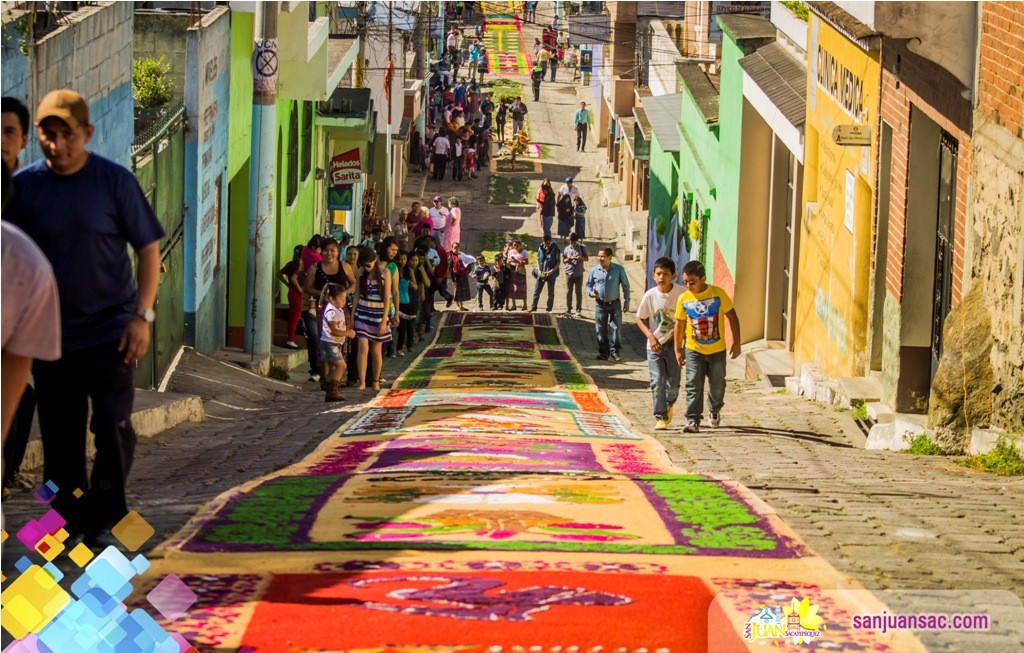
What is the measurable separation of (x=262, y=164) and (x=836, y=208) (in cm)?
633

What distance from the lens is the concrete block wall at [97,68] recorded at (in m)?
10.3

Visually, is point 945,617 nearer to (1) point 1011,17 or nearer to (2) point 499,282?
(1) point 1011,17

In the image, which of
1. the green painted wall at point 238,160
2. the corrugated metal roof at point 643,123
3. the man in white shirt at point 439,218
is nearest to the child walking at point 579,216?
the corrugated metal roof at point 643,123

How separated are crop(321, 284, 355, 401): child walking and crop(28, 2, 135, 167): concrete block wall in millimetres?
2310

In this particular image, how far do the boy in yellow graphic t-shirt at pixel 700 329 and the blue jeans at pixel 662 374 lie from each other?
Result: 12.5 inches

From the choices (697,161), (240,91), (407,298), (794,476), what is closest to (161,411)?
(794,476)

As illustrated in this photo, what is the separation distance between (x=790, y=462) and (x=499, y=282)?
19832mm

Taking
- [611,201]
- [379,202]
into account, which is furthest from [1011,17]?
[611,201]

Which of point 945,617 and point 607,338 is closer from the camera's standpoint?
point 945,617

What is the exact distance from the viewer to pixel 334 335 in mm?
14562

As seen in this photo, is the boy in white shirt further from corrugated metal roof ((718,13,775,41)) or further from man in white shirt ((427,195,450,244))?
man in white shirt ((427,195,450,244))

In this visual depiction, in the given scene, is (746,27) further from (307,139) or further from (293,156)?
(307,139)

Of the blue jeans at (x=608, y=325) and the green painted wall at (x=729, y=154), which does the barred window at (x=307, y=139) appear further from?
the blue jeans at (x=608, y=325)

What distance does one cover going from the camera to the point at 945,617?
533 centimetres
